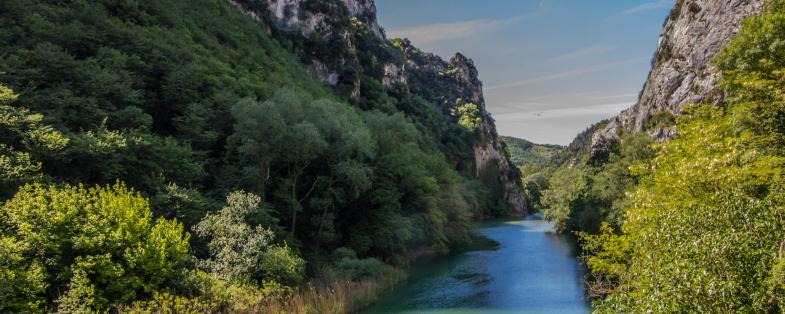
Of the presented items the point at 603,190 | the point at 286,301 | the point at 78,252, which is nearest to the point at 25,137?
the point at 78,252

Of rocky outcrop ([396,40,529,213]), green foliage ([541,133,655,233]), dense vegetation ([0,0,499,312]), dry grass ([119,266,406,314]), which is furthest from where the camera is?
rocky outcrop ([396,40,529,213])

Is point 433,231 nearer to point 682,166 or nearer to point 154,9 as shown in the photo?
point 682,166

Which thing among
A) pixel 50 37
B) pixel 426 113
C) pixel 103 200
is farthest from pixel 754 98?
pixel 426 113

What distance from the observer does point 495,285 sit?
110 feet

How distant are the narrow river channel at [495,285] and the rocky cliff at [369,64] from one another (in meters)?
45.9

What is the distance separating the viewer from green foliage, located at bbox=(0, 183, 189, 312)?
1481 cm

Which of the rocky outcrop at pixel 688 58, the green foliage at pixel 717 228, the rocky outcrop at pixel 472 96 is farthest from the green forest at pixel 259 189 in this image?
the rocky outcrop at pixel 472 96

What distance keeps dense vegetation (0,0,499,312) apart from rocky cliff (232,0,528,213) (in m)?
33.0

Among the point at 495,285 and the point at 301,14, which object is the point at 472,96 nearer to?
the point at 301,14

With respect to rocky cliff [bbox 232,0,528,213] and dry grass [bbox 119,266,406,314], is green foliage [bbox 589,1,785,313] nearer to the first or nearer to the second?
dry grass [bbox 119,266,406,314]

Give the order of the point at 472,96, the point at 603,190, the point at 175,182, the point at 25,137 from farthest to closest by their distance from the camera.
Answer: the point at 472,96 → the point at 603,190 → the point at 175,182 → the point at 25,137

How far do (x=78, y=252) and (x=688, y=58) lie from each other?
6022 centimetres

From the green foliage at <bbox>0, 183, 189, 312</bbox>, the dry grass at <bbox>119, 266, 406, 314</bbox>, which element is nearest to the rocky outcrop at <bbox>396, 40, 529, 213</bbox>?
the dry grass at <bbox>119, 266, 406, 314</bbox>

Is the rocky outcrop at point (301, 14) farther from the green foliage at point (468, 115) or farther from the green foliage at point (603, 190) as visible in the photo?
the green foliage at point (468, 115)
